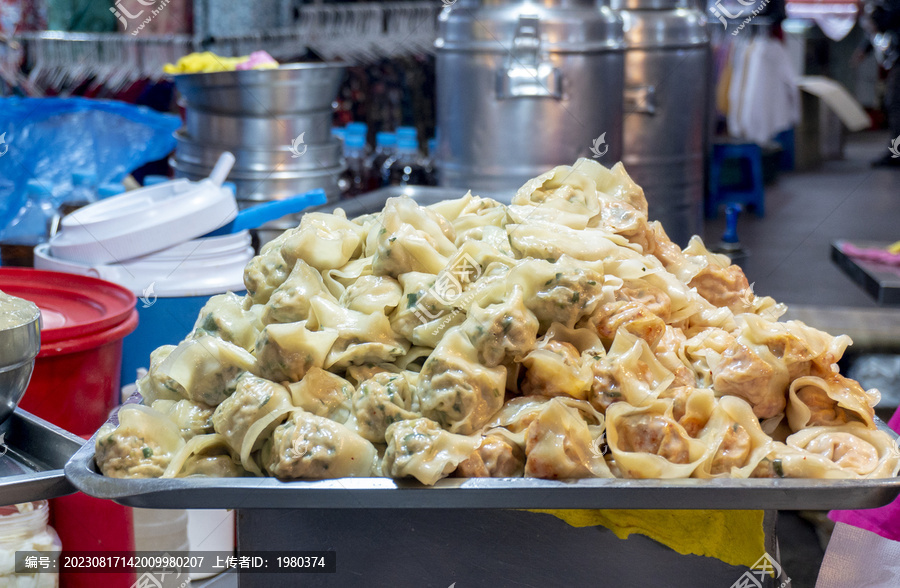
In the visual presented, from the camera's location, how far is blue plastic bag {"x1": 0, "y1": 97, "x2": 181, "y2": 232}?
2898mm

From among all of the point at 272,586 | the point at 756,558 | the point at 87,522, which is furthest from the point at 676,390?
the point at 87,522

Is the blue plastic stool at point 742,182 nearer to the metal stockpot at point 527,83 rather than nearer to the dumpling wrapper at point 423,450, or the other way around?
the metal stockpot at point 527,83

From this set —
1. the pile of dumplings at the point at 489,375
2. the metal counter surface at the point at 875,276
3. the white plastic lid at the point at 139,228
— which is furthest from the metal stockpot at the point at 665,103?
the pile of dumplings at the point at 489,375

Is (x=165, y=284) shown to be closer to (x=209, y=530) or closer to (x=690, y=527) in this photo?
(x=209, y=530)

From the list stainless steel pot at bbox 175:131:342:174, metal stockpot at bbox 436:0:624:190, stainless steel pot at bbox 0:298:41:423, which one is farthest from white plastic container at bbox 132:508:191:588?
metal stockpot at bbox 436:0:624:190

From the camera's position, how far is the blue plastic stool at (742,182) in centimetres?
725

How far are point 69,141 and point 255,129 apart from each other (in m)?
0.81

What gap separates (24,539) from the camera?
4.70ft

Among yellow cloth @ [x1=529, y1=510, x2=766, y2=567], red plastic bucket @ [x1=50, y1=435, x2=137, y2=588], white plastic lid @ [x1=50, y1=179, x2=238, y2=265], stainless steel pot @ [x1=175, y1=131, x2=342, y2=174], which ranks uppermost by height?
stainless steel pot @ [x1=175, y1=131, x2=342, y2=174]

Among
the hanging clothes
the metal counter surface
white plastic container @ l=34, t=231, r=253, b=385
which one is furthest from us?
the hanging clothes

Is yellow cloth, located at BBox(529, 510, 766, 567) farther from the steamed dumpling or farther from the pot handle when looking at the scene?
the pot handle

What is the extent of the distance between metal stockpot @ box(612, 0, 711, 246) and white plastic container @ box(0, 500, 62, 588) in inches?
109

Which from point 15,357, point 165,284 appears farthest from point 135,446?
point 165,284

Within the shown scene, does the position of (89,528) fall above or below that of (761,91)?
below
